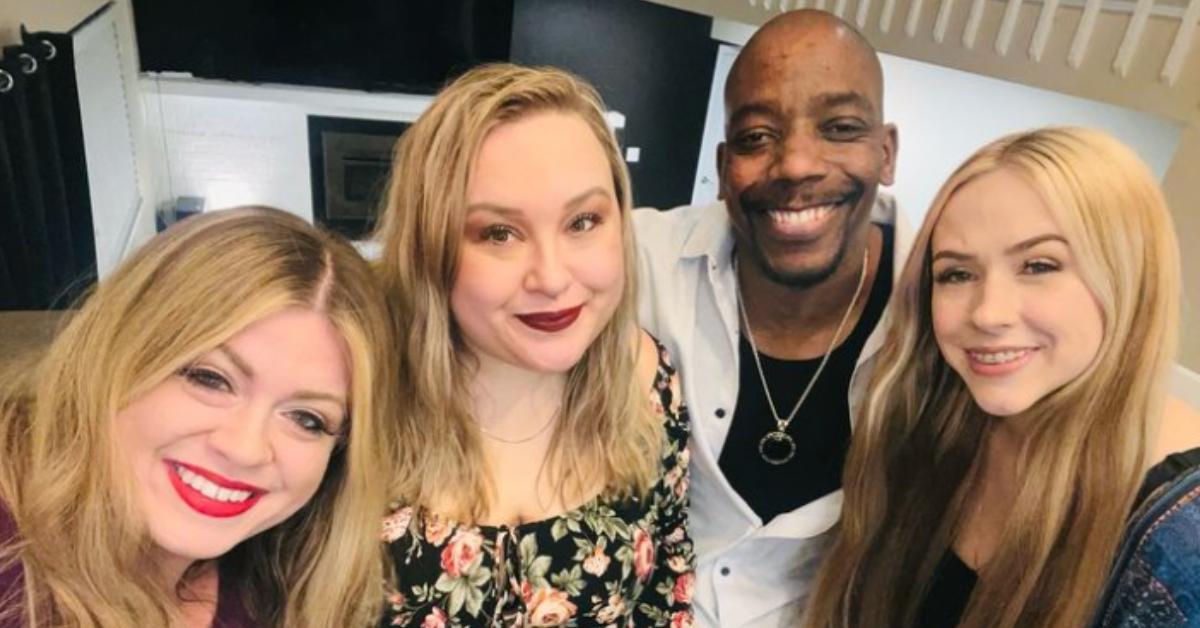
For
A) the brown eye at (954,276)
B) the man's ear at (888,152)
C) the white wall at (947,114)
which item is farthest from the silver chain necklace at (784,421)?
the white wall at (947,114)

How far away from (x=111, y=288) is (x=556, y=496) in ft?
2.16

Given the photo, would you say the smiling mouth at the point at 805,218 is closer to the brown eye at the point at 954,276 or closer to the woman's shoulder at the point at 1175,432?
the brown eye at the point at 954,276

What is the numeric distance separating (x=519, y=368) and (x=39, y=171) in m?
2.28

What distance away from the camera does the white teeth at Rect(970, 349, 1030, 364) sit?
1065 millimetres

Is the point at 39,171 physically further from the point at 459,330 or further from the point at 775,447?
the point at 775,447

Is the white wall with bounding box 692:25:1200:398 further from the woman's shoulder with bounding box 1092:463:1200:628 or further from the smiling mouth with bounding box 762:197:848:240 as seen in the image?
the woman's shoulder with bounding box 1092:463:1200:628

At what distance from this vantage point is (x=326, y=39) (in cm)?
420

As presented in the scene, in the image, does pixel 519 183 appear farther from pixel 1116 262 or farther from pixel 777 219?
pixel 1116 262

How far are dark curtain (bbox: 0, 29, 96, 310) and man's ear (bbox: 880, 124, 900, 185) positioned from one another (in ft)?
7.56

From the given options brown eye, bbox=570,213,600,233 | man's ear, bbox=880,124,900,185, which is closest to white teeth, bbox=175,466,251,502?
brown eye, bbox=570,213,600,233

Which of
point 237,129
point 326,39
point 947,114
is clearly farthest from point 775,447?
point 237,129

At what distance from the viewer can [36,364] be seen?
0.98m

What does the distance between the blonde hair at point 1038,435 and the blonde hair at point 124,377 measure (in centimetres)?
80

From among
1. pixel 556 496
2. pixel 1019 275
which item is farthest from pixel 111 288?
pixel 1019 275
